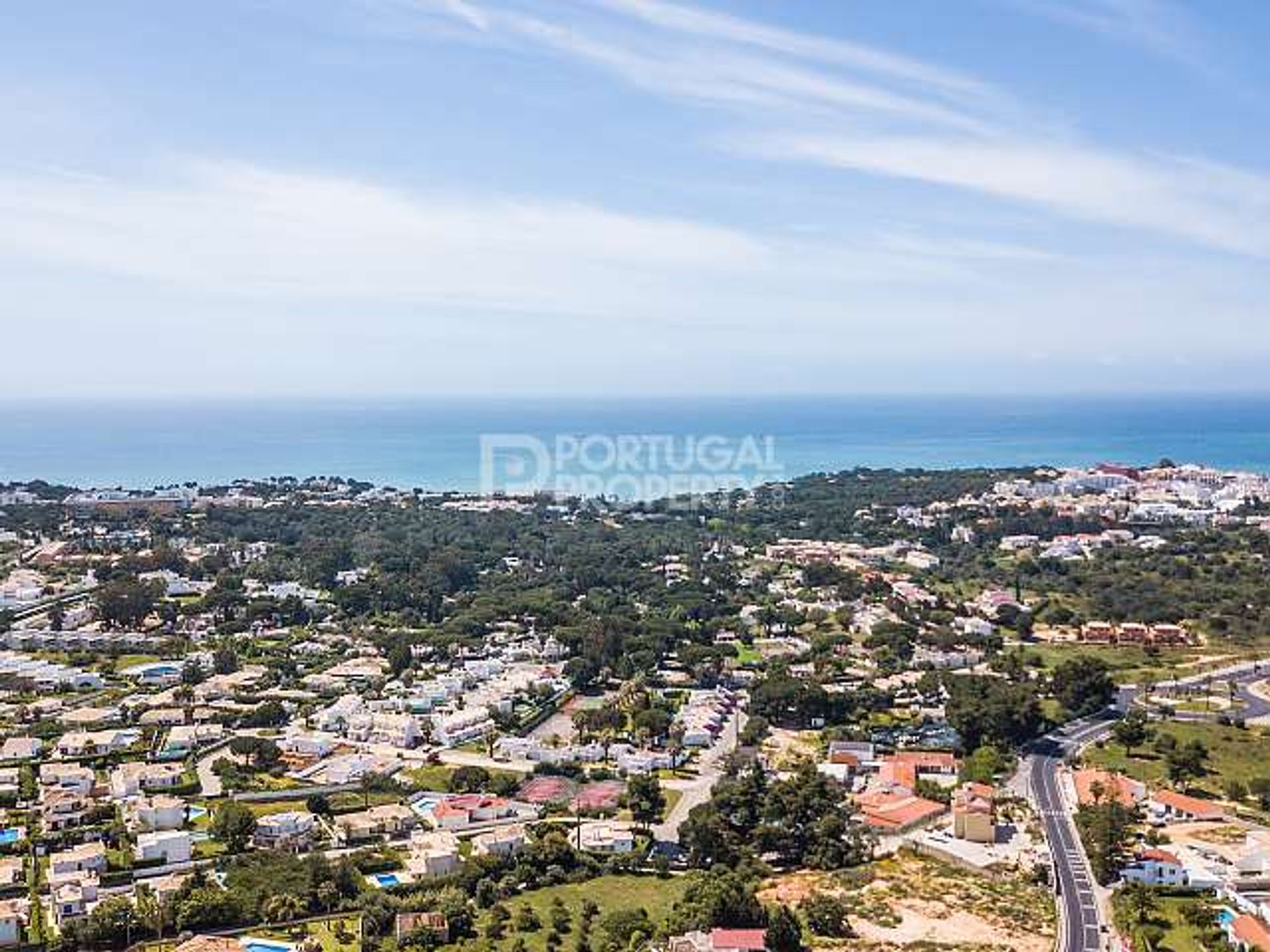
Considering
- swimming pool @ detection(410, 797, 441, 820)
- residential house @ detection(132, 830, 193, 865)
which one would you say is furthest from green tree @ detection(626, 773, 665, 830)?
residential house @ detection(132, 830, 193, 865)

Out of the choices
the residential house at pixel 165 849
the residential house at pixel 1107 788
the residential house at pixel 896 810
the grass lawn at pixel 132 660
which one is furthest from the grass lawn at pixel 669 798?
the grass lawn at pixel 132 660

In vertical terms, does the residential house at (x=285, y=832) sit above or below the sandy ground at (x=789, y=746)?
above

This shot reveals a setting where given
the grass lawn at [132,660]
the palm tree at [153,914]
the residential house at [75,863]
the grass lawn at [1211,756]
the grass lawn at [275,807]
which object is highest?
the palm tree at [153,914]

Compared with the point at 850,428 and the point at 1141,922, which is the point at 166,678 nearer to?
the point at 1141,922

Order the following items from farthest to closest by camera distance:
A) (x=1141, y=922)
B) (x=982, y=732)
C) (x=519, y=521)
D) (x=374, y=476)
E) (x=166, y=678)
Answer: (x=374, y=476), (x=519, y=521), (x=166, y=678), (x=982, y=732), (x=1141, y=922)

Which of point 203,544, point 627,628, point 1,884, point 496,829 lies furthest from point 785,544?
point 1,884

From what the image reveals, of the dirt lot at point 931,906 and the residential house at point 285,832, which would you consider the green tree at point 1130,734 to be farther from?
the residential house at point 285,832
